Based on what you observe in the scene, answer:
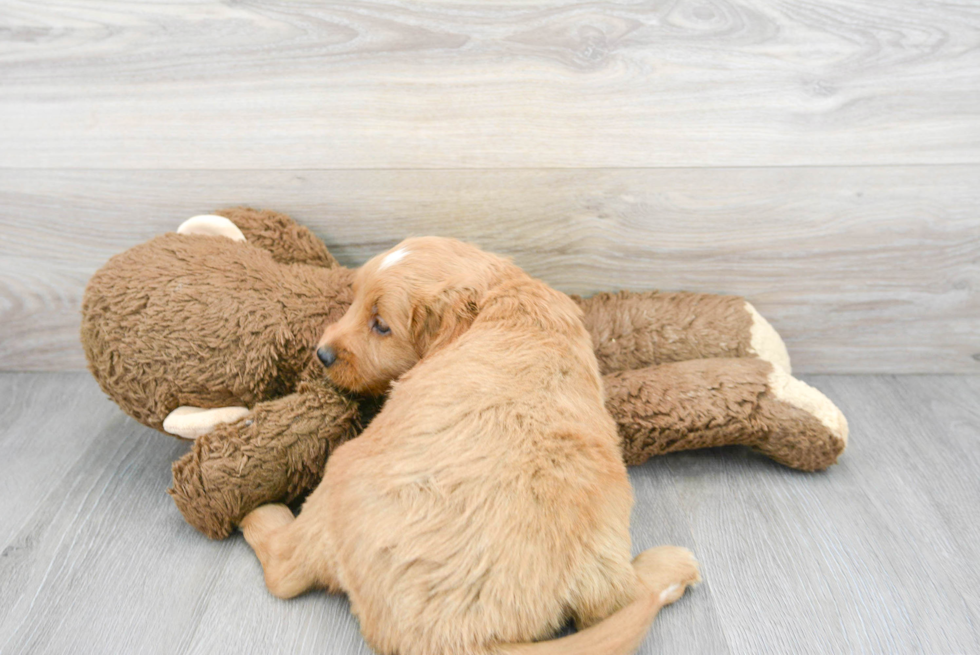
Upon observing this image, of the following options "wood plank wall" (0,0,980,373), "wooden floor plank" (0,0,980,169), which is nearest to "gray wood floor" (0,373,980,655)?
"wood plank wall" (0,0,980,373)

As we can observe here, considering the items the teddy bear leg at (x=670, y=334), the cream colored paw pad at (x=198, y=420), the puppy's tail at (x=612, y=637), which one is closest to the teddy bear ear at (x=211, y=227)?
the cream colored paw pad at (x=198, y=420)

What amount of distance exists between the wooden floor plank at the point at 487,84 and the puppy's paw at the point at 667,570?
737 millimetres

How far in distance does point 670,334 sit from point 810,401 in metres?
0.28

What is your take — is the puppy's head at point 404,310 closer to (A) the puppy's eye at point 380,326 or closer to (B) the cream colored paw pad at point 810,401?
(A) the puppy's eye at point 380,326

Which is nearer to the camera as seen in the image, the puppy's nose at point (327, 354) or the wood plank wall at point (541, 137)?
the puppy's nose at point (327, 354)

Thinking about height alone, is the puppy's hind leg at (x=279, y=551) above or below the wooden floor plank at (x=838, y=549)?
above

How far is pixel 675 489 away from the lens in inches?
51.3

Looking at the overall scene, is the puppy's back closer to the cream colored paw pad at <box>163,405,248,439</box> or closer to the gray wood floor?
the gray wood floor

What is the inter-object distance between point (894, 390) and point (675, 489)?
25.5 inches

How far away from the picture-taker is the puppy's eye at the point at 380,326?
1.09 metres

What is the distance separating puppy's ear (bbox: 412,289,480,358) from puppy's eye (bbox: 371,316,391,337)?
45 millimetres

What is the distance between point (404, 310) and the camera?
1.08m

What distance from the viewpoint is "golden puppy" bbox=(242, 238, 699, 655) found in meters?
0.86

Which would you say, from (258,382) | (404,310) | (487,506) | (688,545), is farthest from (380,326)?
(688,545)
